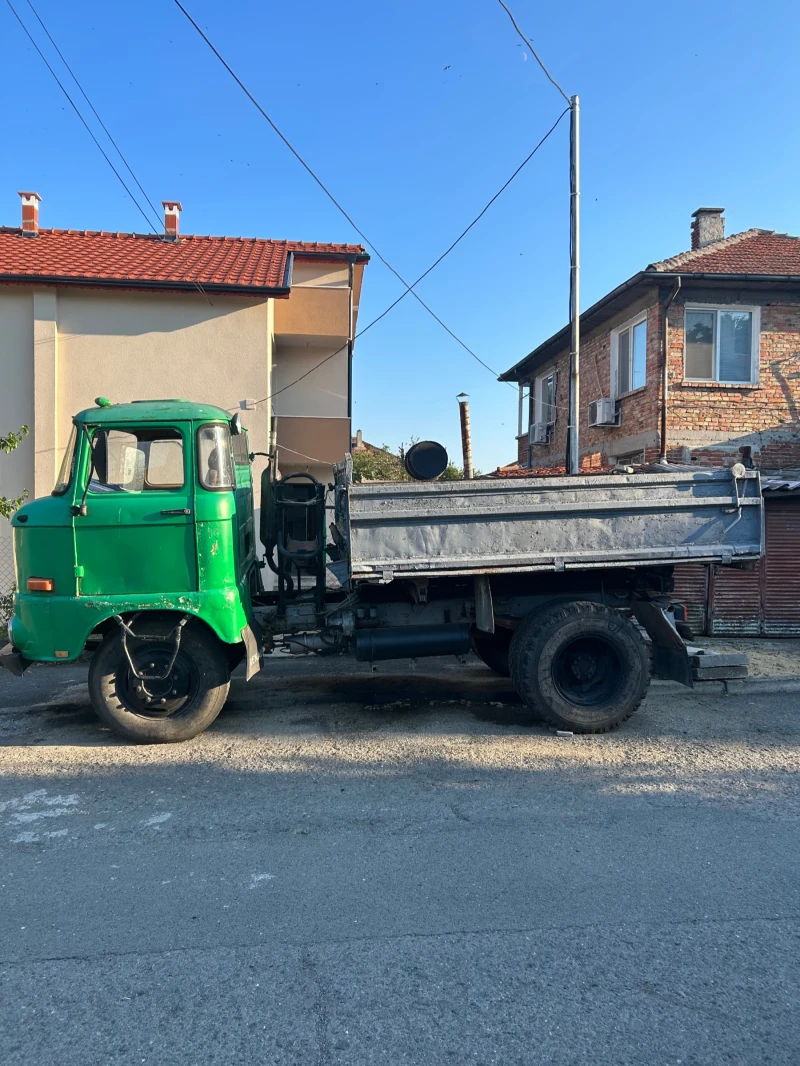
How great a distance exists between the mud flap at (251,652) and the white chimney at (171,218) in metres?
11.5

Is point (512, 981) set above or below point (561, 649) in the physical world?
below

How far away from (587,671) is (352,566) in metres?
2.29

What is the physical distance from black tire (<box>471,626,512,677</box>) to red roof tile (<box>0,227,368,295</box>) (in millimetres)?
A: 7105

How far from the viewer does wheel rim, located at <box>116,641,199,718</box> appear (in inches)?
218

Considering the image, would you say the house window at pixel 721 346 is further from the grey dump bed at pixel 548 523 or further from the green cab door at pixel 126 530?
the green cab door at pixel 126 530

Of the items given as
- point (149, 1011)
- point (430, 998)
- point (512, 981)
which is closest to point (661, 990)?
point (512, 981)

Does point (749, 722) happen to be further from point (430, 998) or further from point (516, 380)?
point (516, 380)

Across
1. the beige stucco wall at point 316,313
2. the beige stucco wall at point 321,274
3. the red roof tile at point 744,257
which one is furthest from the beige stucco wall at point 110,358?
the red roof tile at point 744,257

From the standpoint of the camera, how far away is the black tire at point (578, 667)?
5.80 meters

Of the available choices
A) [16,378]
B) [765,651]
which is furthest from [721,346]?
[16,378]

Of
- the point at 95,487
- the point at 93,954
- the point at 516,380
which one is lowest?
the point at 93,954

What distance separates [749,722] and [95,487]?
5958 millimetres

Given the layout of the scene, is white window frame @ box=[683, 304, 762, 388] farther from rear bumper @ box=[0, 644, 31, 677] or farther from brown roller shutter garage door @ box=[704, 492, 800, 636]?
rear bumper @ box=[0, 644, 31, 677]

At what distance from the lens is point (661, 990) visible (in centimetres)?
267
